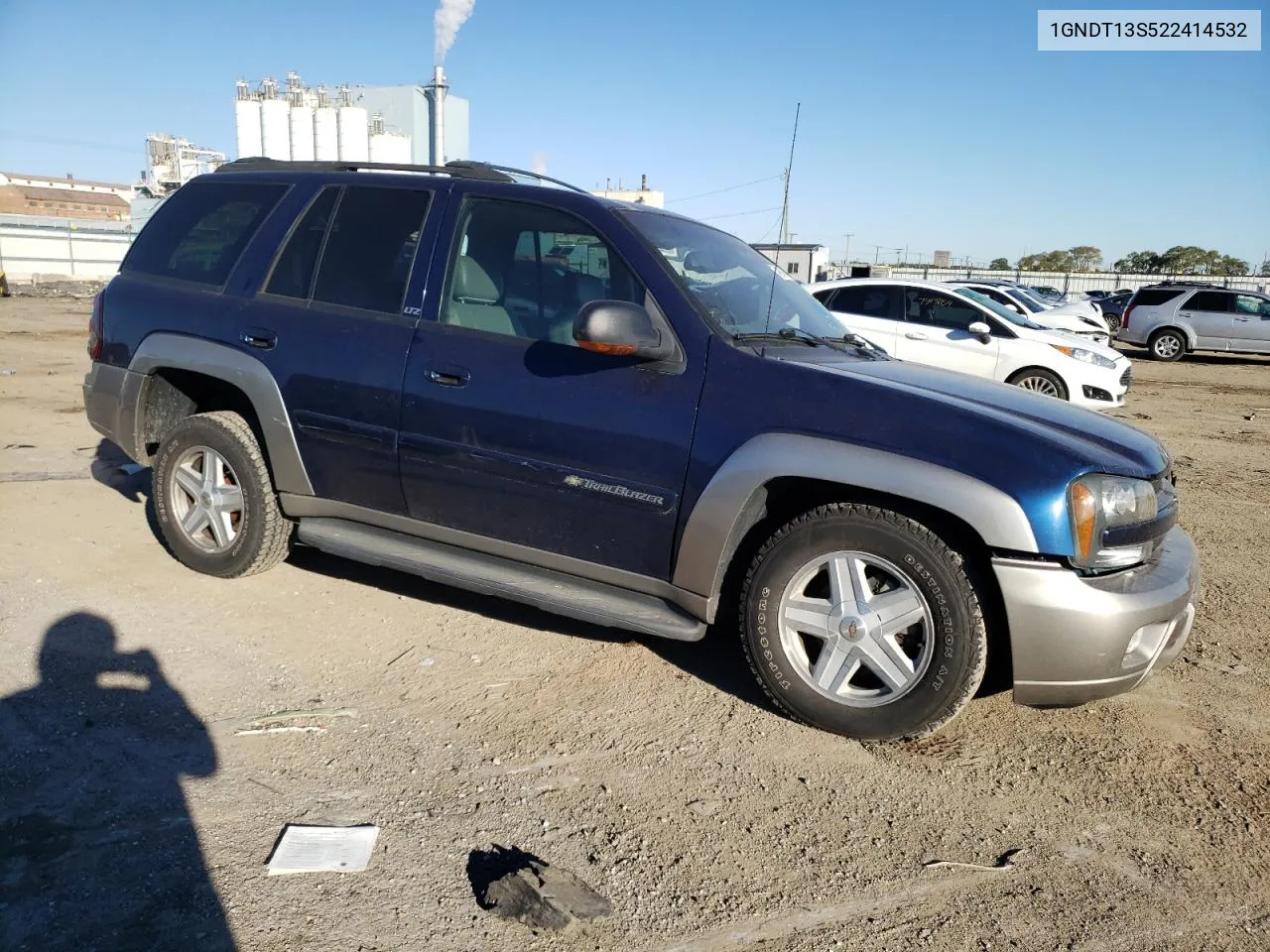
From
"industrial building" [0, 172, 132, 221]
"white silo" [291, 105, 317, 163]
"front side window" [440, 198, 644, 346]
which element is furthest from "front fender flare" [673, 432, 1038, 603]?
"industrial building" [0, 172, 132, 221]

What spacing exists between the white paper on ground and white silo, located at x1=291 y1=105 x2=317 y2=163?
47246mm

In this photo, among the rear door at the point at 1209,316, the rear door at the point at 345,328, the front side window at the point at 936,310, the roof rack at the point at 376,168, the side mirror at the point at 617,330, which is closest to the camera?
the side mirror at the point at 617,330

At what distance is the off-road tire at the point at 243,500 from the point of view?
436 cm

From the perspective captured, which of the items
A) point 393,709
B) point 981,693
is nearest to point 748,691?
point 981,693

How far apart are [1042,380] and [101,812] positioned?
10.7 m

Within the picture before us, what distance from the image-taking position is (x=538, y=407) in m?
3.54

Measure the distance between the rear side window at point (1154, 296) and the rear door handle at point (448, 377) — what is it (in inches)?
859

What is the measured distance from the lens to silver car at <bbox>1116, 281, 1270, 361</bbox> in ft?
67.0

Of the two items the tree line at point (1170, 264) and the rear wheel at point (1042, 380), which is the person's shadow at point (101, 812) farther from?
the tree line at point (1170, 264)

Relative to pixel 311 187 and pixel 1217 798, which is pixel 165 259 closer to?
pixel 311 187

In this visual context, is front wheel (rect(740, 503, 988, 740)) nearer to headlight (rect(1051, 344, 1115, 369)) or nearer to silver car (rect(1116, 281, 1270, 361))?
headlight (rect(1051, 344, 1115, 369))

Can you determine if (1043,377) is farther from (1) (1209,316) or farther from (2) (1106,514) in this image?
(1) (1209,316)

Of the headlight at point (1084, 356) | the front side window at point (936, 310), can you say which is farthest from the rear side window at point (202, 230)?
the headlight at point (1084, 356)

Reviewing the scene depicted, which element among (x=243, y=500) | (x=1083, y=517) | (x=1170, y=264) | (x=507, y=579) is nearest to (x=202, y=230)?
(x=243, y=500)
